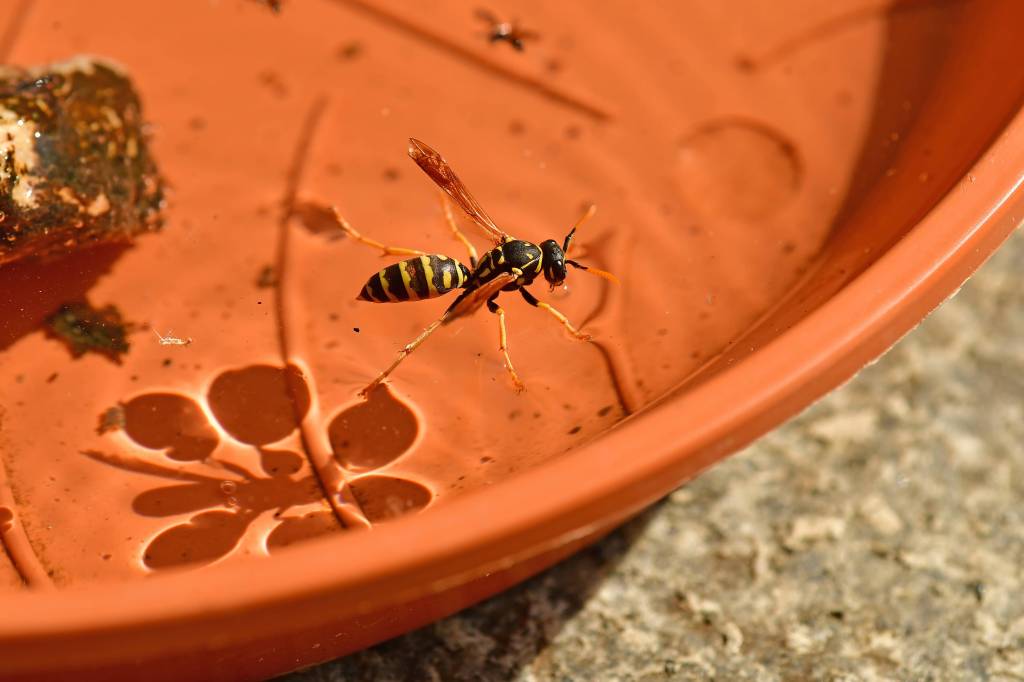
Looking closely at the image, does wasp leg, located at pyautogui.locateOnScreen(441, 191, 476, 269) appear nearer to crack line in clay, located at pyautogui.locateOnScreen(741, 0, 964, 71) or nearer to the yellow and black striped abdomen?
the yellow and black striped abdomen

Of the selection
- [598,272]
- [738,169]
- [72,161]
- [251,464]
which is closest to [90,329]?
[72,161]

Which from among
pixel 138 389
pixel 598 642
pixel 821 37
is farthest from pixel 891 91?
→ pixel 138 389

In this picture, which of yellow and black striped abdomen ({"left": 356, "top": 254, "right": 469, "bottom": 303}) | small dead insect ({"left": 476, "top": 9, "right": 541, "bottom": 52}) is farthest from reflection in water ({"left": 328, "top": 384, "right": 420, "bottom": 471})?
small dead insect ({"left": 476, "top": 9, "right": 541, "bottom": 52})

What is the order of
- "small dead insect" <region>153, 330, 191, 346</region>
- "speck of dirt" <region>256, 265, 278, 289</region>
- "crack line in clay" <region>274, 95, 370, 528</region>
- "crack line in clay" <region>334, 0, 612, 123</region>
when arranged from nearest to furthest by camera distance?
"crack line in clay" <region>274, 95, 370, 528</region>, "small dead insect" <region>153, 330, 191, 346</region>, "speck of dirt" <region>256, 265, 278, 289</region>, "crack line in clay" <region>334, 0, 612, 123</region>

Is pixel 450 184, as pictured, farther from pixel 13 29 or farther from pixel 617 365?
pixel 13 29

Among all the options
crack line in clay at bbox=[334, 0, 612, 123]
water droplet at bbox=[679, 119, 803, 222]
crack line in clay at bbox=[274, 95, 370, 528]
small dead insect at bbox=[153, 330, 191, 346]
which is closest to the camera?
crack line in clay at bbox=[274, 95, 370, 528]

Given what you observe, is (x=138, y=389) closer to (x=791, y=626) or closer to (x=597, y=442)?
(x=597, y=442)

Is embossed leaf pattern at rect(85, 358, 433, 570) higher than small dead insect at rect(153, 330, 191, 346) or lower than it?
lower
